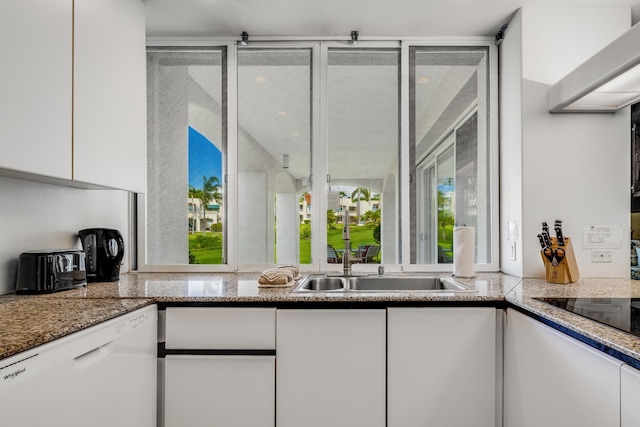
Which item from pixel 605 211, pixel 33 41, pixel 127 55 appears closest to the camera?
pixel 33 41

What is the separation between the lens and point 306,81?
245cm

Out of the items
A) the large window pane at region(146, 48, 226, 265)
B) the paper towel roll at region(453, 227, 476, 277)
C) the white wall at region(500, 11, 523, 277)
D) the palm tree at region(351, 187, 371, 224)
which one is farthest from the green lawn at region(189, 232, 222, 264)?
the white wall at region(500, 11, 523, 277)

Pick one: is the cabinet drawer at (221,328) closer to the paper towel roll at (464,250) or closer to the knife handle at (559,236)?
the paper towel roll at (464,250)

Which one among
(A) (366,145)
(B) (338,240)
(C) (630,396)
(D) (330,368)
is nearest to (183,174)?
(B) (338,240)

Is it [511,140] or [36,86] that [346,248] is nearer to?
[511,140]

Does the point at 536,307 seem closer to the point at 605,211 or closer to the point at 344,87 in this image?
the point at 605,211

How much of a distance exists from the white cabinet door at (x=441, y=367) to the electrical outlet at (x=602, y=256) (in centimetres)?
90

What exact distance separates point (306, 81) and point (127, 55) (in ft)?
3.41

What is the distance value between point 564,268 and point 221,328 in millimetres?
1688

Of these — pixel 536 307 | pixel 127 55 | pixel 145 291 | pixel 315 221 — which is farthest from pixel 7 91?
pixel 536 307

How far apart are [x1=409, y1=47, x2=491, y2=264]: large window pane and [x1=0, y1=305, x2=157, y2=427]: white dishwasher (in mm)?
1613

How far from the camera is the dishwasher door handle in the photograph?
1.16 meters

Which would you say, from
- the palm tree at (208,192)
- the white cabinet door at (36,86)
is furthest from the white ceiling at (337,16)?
the palm tree at (208,192)

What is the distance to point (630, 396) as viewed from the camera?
0.94m
